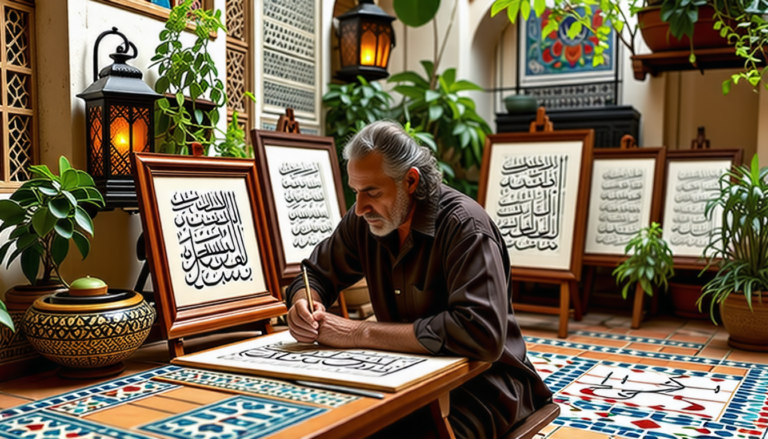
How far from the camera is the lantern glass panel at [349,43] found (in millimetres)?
5113

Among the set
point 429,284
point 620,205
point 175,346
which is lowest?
point 175,346

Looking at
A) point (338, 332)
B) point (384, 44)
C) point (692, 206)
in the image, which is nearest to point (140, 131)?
point (338, 332)

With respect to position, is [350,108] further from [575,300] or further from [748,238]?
[748,238]

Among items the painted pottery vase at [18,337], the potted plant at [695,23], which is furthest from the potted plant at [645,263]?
the painted pottery vase at [18,337]

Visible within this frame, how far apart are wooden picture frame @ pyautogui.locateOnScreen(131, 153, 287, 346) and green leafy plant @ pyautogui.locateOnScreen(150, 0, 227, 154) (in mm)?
358

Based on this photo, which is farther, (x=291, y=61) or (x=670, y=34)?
A: (x=291, y=61)

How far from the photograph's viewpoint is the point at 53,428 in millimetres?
1544

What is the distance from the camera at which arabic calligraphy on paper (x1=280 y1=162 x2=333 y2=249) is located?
412cm

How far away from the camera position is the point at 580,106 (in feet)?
19.6

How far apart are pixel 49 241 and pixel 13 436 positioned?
5.15 ft

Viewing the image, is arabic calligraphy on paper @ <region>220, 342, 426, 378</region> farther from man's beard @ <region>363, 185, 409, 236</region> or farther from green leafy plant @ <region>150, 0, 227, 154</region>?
green leafy plant @ <region>150, 0, 227, 154</region>

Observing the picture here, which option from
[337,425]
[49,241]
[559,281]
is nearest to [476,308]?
[337,425]

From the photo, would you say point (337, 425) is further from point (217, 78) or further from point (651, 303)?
point (651, 303)

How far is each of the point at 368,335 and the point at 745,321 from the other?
2.93 m
